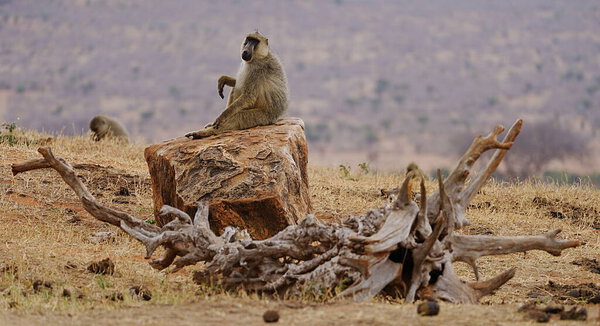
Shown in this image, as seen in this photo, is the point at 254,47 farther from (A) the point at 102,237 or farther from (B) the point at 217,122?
(A) the point at 102,237

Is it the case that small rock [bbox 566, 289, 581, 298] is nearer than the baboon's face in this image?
Yes

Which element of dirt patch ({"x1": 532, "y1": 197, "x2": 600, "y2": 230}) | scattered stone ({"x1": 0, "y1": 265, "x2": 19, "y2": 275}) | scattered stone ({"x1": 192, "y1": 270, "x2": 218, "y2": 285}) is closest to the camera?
scattered stone ({"x1": 192, "y1": 270, "x2": 218, "y2": 285})

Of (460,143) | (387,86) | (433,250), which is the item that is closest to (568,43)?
(387,86)

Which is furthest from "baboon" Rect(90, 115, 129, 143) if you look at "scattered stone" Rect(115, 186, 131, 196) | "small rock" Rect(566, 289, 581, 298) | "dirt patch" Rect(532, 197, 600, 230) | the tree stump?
"small rock" Rect(566, 289, 581, 298)

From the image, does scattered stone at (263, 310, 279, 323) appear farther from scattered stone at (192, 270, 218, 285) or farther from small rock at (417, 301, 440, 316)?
scattered stone at (192, 270, 218, 285)

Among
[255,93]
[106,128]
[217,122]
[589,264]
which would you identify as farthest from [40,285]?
[106,128]

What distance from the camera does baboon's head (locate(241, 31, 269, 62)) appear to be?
38.5 ft

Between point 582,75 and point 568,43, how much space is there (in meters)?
10.2

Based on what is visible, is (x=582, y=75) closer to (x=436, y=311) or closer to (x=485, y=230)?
(x=485, y=230)

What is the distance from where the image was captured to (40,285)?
8.08 m

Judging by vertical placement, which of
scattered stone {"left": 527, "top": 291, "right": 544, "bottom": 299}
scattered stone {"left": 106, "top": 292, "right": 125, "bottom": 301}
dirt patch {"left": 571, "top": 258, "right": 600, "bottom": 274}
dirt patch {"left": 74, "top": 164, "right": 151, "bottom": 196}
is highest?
dirt patch {"left": 74, "top": 164, "right": 151, "bottom": 196}

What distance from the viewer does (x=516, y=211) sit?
14070 millimetres

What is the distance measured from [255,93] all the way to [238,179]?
2.04 m

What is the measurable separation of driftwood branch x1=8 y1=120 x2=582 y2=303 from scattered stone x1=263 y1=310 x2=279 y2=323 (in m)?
1.01
